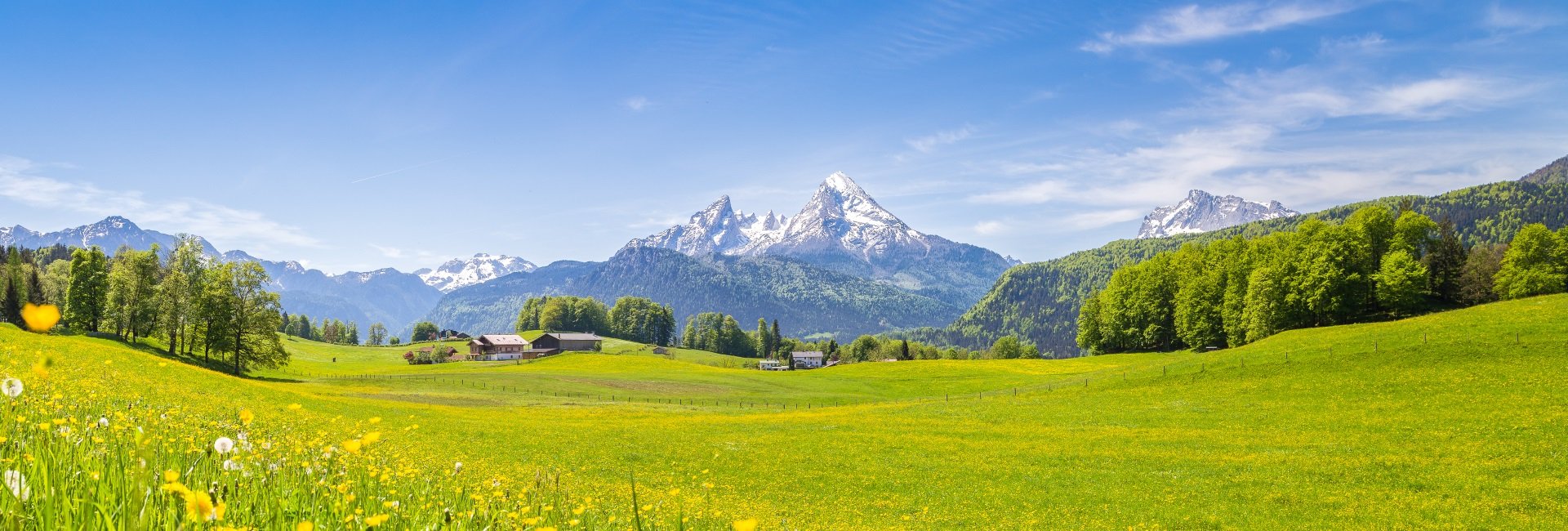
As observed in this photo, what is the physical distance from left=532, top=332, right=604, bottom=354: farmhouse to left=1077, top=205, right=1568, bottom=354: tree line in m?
130

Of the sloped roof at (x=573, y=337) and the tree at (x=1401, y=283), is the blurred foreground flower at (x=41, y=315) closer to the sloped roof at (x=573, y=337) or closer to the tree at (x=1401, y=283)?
the tree at (x=1401, y=283)

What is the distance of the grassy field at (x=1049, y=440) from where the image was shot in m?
19.7

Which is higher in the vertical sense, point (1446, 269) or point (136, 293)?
point (1446, 269)

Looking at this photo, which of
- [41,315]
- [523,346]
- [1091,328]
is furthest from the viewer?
[523,346]

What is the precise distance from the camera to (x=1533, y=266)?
77.0m

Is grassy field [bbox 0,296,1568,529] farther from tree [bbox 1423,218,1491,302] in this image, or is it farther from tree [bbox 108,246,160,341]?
tree [bbox 1423,218,1491,302]

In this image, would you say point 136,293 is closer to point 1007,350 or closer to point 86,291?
point 86,291

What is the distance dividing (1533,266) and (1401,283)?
1909cm

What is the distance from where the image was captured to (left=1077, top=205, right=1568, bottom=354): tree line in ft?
248

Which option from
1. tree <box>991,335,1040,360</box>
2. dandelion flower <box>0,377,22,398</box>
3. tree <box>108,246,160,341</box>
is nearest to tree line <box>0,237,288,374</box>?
tree <box>108,246,160,341</box>

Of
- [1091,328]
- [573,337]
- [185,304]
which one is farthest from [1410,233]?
[573,337]

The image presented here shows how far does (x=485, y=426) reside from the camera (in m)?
43.0

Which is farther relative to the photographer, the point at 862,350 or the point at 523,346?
the point at 862,350

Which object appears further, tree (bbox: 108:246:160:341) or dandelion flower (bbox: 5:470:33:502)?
tree (bbox: 108:246:160:341)
